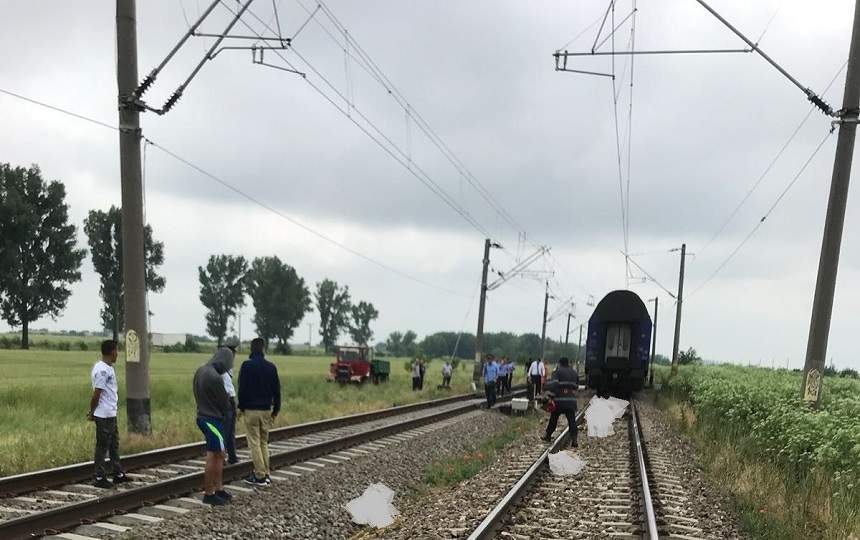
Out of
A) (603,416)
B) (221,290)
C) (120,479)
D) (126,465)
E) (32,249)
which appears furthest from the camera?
(221,290)

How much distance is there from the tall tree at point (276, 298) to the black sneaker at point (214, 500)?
110 m

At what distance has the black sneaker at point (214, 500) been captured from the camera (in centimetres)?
855

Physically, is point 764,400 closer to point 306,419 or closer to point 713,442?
point 713,442

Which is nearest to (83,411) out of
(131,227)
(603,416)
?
(131,227)

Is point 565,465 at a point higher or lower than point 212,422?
lower

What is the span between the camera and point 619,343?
29.4 metres

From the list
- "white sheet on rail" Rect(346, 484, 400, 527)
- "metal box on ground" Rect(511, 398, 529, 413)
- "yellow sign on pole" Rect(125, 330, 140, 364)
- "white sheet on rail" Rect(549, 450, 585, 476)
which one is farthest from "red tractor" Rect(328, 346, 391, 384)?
"white sheet on rail" Rect(346, 484, 400, 527)

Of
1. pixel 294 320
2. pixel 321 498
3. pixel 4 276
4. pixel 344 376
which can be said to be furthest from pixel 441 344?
pixel 321 498

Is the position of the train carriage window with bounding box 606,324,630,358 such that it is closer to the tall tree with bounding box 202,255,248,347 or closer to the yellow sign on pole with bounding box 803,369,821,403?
the yellow sign on pole with bounding box 803,369,821,403

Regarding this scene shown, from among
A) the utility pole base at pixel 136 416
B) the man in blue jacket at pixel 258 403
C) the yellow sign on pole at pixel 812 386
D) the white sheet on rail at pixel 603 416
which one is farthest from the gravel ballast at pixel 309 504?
the yellow sign on pole at pixel 812 386

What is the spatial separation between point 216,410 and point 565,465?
5.92m

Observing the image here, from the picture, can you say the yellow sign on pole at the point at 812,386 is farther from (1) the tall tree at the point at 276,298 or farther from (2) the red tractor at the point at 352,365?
(1) the tall tree at the point at 276,298

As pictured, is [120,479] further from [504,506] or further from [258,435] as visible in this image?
[504,506]

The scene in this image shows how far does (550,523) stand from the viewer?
26.3ft
